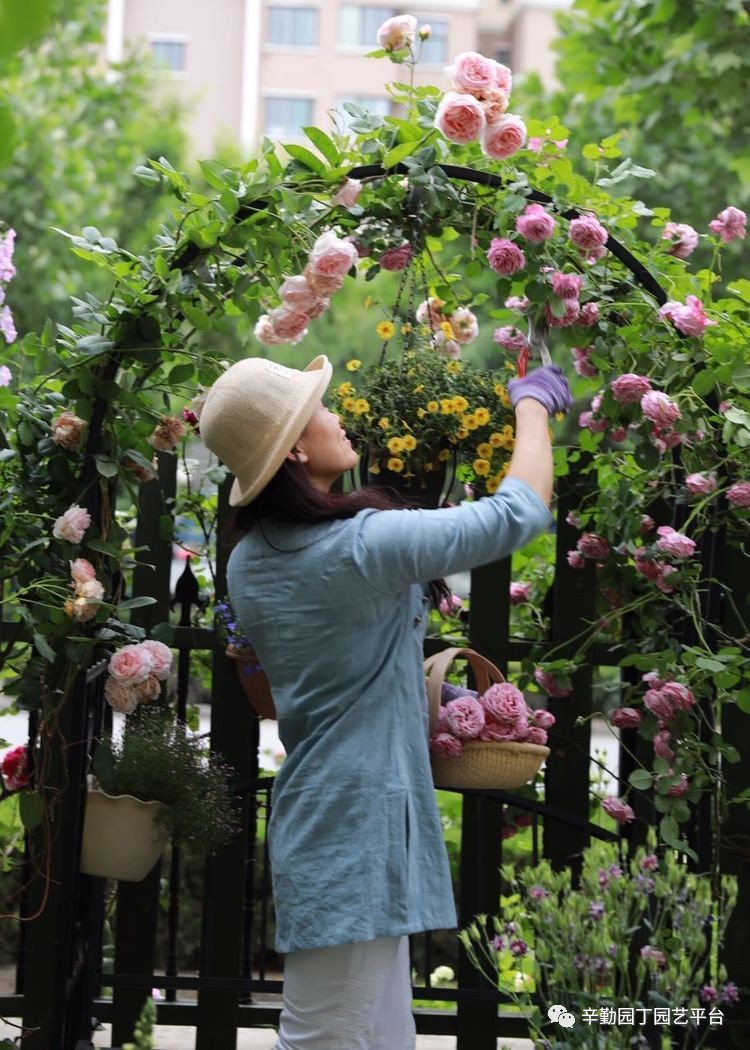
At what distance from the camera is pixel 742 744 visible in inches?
131

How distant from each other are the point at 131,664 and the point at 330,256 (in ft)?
3.19

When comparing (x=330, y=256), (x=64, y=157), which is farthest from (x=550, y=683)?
(x=64, y=157)

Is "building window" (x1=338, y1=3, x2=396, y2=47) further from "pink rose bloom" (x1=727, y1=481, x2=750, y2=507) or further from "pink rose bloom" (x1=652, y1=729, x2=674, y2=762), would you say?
"pink rose bloom" (x1=652, y1=729, x2=674, y2=762)

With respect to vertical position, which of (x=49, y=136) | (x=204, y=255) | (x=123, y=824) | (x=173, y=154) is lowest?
(x=123, y=824)

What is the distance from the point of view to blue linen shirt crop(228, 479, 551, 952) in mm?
2127

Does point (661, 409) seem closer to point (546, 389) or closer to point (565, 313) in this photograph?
point (565, 313)

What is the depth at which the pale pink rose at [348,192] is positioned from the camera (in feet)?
9.25

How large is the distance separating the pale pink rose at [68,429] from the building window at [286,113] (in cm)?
3209

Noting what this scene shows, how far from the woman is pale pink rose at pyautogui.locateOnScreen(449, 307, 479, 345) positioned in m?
0.94

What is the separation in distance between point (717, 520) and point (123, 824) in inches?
59.8

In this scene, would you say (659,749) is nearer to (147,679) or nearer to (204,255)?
(147,679)

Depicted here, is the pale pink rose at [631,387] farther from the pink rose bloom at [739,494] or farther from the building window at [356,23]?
the building window at [356,23]

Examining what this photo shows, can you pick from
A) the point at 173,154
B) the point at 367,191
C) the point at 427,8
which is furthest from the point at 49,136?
the point at 427,8

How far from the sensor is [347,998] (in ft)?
7.08
